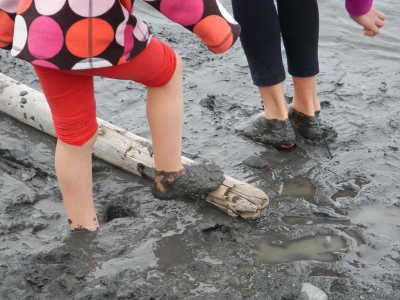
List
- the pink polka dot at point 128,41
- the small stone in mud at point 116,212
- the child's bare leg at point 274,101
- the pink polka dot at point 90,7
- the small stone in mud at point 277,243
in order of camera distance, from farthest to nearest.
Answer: the child's bare leg at point 274,101, the small stone in mud at point 116,212, the small stone in mud at point 277,243, the pink polka dot at point 128,41, the pink polka dot at point 90,7

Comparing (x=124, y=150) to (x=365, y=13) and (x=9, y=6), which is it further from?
(x=365, y=13)

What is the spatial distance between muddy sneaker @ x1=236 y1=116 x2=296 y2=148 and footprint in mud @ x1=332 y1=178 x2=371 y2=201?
1.63ft

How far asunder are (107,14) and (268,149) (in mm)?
1824

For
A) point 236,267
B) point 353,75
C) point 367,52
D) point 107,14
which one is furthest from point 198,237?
point 367,52

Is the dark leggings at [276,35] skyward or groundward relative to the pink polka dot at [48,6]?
groundward

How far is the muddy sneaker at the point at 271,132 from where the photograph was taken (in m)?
3.08

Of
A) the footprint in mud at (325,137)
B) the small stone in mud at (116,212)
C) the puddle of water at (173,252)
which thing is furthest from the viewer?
the footprint in mud at (325,137)

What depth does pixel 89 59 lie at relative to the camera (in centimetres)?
168

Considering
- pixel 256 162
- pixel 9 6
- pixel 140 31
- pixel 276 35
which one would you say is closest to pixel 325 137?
pixel 256 162

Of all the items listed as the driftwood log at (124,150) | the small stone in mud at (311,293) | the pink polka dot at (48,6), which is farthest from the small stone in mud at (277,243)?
the pink polka dot at (48,6)

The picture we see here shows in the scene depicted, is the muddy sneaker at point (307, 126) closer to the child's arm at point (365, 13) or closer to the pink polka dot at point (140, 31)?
the child's arm at point (365, 13)

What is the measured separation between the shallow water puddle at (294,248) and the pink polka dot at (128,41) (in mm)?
1182

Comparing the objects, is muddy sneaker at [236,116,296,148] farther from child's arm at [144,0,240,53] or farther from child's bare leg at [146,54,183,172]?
child's arm at [144,0,240,53]

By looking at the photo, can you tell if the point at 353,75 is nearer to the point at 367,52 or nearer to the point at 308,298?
the point at 367,52
